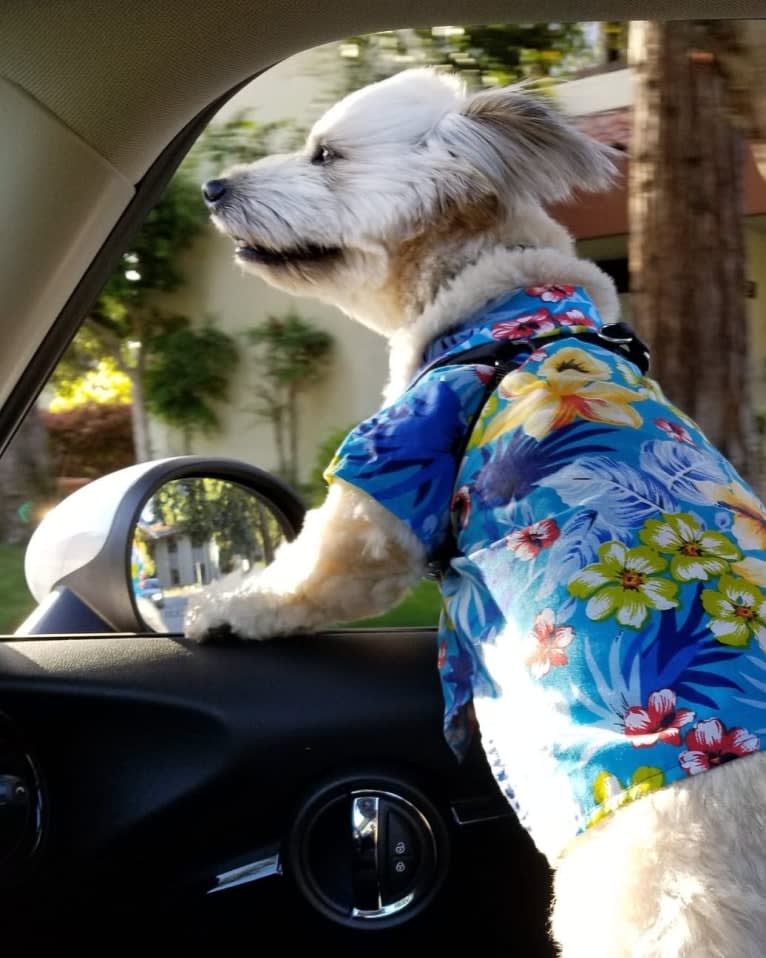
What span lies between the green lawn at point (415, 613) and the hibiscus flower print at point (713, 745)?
3.69 feet

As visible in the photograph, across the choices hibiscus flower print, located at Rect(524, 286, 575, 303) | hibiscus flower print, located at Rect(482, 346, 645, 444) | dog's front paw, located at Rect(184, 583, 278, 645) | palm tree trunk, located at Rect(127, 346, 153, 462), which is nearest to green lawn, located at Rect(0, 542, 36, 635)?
dog's front paw, located at Rect(184, 583, 278, 645)

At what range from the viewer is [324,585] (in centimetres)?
241

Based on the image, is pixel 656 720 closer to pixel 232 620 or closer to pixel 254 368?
pixel 232 620

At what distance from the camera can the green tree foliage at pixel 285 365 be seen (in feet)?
30.4

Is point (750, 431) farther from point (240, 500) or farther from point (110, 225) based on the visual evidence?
point (110, 225)

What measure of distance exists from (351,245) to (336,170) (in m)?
0.22

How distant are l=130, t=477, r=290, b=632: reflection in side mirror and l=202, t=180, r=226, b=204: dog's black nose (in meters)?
0.75

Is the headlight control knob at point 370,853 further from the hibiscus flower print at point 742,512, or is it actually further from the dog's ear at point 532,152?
the dog's ear at point 532,152

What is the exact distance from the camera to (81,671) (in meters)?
2.22

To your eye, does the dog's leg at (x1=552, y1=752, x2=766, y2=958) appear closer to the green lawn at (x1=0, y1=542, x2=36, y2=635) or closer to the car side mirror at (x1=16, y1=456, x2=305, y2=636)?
the car side mirror at (x1=16, y1=456, x2=305, y2=636)

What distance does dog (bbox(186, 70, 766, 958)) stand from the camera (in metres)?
1.55

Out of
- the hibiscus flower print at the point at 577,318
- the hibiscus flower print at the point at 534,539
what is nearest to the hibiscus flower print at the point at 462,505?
the hibiscus flower print at the point at 534,539

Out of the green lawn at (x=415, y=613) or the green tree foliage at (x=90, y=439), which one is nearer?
the green lawn at (x=415, y=613)

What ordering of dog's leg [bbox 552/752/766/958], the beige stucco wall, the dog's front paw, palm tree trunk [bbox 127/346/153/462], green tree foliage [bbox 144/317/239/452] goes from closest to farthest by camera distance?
1. dog's leg [bbox 552/752/766/958]
2. the dog's front paw
3. the beige stucco wall
4. palm tree trunk [bbox 127/346/153/462]
5. green tree foliage [bbox 144/317/239/452]
